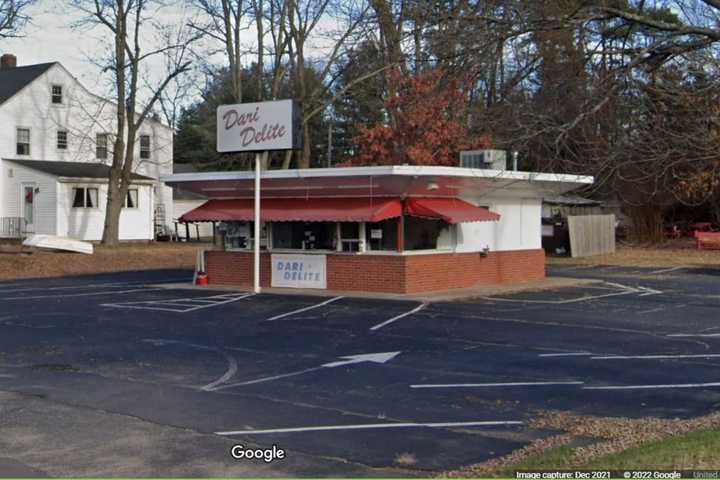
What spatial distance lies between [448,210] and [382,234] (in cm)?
188

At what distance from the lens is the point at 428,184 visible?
982 inches

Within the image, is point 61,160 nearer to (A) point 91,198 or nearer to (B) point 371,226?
(A) point 91,198

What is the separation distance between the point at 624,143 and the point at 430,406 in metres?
3.73

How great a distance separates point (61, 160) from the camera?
172 ft

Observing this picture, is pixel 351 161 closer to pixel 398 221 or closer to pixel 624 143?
pixel 398 221

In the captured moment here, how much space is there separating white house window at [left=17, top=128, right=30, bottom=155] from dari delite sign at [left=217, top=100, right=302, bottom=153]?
2706 cm

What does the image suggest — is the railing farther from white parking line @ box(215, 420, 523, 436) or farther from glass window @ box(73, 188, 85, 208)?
white parking line @ box(215, 420, 523, 436)

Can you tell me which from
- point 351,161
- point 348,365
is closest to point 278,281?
point 348,365

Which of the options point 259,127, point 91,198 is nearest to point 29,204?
point 91,198

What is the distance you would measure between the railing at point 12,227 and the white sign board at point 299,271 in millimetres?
25611

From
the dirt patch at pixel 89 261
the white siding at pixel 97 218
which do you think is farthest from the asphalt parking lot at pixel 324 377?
the white siding at pixel 97 218

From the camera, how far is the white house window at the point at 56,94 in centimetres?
5153

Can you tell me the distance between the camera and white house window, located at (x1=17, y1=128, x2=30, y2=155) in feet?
165

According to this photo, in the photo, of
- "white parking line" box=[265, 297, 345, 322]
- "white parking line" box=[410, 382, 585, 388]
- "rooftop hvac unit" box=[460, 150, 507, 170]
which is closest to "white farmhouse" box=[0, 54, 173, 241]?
"rooftop hvac unit" box=[460, 150, 507, 170]
